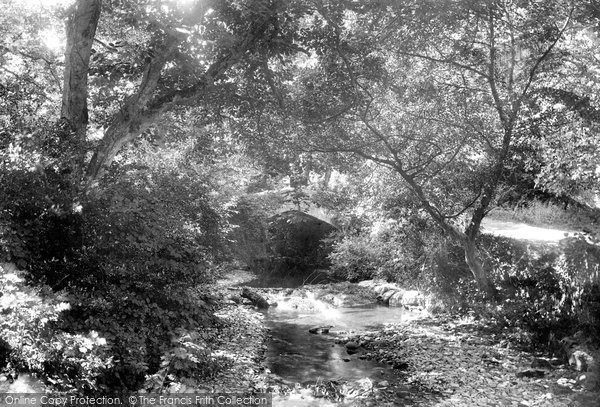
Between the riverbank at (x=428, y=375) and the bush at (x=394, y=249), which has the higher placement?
the bush at (x=394, y=249)

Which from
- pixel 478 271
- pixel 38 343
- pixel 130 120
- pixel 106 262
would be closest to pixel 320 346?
pixel 478 271

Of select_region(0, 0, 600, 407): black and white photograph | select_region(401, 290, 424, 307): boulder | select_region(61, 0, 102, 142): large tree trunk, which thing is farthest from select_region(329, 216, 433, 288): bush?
select_region(61, 0, 102, 142): large tree trunk

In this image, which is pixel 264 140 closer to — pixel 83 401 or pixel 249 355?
pixel 249 355

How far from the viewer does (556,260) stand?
12148 mm

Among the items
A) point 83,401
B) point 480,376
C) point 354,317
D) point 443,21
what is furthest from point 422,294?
point 83,401

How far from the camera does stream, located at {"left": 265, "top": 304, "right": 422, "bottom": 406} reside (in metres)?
10.1

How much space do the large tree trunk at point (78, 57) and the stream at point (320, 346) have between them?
6.83m

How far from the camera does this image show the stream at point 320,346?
10.1m

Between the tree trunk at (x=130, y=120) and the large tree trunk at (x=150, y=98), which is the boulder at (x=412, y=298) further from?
the tree trunk at (x=130, y=120)

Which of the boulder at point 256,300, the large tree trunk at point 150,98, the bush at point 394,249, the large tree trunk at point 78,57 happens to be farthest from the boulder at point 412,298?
the large tree trunk at point 78,57

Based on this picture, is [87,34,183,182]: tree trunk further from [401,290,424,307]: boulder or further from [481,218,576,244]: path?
[401,290,424,307]: boulder

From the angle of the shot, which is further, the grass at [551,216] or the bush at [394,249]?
the grass at [551,216]

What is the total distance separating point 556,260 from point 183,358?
31.9 ft

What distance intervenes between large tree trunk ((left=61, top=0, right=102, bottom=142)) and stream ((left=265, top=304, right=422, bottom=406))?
683 cm
